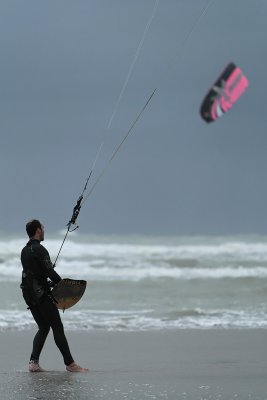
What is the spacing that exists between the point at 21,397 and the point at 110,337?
4669 millimetres

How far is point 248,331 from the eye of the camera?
11.4 metres

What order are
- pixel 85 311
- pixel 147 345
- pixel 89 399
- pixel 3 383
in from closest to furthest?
pixel 89 399
pixel 3 383
pixel 147 345
pixel 85 311

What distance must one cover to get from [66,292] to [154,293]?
11.2 meters

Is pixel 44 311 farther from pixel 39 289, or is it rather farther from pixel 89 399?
pixel 89 399

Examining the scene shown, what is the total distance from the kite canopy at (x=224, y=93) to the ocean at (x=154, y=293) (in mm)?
4698

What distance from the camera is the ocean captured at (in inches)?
498

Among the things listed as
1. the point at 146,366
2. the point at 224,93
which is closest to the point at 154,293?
the point at 146,366

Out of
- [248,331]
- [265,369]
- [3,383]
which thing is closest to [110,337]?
[248,331]

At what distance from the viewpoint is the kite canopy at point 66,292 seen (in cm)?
727

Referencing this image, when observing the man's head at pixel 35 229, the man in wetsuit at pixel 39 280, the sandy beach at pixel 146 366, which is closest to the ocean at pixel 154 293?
the sandy beach at pixel 146 366

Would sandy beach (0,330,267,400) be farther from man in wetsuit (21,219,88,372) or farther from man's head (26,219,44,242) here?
man's head (26,219,44,242)

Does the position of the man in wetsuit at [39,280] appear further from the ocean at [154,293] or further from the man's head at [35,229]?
the ocean at [154,293]

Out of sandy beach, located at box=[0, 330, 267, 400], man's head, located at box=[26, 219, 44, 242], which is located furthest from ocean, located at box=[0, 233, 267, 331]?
man's head, located at box=[26, 219, 44, 242]

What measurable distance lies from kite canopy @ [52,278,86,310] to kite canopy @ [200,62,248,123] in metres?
1.71
